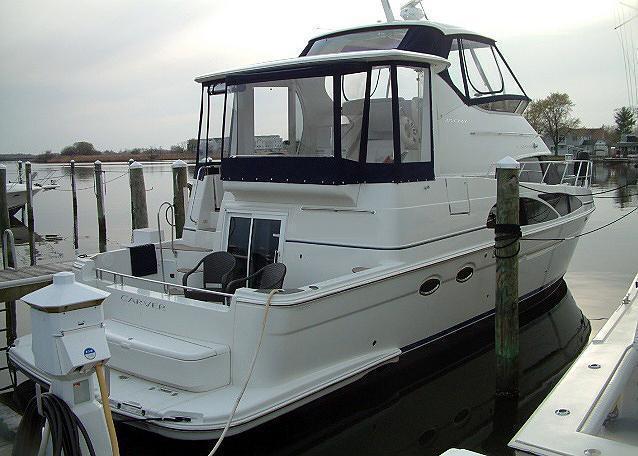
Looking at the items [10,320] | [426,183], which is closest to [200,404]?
[426,183]

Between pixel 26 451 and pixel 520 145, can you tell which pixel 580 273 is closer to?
pixel 520 145

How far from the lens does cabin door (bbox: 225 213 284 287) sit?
6.57 meters

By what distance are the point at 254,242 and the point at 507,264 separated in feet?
8.90

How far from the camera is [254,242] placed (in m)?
6.69

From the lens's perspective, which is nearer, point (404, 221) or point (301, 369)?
point (301, 369)

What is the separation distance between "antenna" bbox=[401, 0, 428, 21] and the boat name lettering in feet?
18.9

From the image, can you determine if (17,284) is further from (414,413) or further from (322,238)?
(414,413)

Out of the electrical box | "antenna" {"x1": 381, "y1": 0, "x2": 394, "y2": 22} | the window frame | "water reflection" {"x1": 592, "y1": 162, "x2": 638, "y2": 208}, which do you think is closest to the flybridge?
the window frame

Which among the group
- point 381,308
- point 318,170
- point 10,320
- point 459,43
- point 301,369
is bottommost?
point 10,320

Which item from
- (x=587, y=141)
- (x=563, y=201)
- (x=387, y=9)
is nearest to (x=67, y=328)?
(x=387, y=9)

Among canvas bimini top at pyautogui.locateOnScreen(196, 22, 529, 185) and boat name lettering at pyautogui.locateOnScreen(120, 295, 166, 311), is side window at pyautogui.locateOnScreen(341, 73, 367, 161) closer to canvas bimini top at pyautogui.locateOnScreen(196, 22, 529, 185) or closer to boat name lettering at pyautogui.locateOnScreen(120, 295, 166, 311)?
canvas bimini top at pyautogui.locateOnScreen(196, 22, 529, 185)

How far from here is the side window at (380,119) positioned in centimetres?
638

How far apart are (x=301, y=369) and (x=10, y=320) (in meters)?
5.89

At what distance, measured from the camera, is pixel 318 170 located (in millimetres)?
6090
